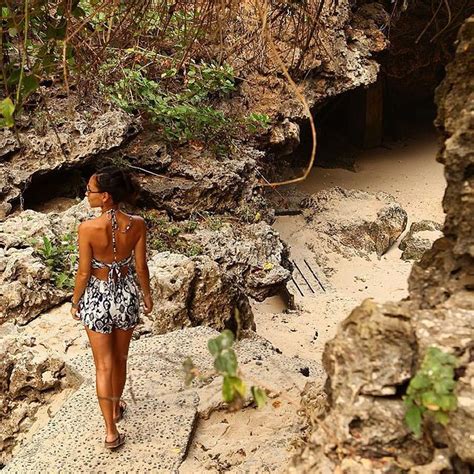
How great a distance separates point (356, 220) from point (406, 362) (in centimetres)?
784

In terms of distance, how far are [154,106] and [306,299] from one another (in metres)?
2.91

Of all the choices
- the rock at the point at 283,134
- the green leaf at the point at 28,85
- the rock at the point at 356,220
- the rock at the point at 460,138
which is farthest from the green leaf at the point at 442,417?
the rock at the point at 356,220

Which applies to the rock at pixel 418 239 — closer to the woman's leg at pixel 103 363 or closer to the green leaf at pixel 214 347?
the woman's leg at pixel 103 363

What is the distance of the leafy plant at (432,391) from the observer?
137 centimetres

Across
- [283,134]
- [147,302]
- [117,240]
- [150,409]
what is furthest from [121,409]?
[283,134]

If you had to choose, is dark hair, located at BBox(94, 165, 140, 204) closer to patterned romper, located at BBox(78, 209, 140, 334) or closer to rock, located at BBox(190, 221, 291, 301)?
patterned romper, located at BBox(78, 209, 140, 334)

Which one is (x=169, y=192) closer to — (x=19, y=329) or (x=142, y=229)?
(x=19, y=329)

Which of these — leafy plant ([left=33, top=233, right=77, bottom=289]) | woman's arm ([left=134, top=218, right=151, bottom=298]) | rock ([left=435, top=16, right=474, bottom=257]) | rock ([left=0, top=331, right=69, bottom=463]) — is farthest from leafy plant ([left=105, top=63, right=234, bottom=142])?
rock ([left=435, top=16, right=474, bottom=257])

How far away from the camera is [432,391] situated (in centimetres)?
140

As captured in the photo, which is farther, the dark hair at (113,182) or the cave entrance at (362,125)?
the cave entrance at (362,125)

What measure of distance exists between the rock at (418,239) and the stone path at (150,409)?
5.02m

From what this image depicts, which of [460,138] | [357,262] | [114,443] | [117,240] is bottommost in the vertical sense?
[357,262]

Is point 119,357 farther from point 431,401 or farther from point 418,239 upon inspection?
point 418,239

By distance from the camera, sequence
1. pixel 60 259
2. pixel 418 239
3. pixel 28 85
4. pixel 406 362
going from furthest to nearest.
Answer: pixel 418 239
pixel 60 259
pixel 28 85
pixel 406 362
